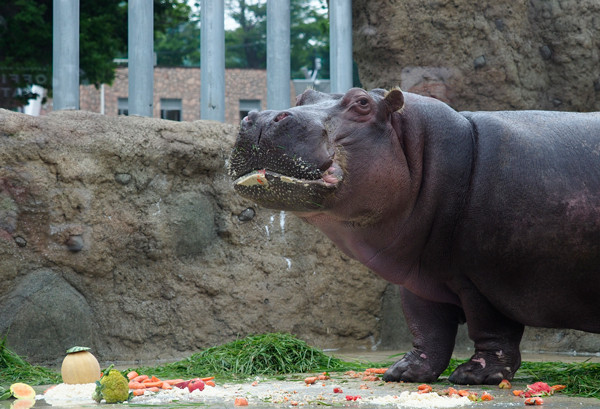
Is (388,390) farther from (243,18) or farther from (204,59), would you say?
(243,18)

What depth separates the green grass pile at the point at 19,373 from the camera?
5.33m

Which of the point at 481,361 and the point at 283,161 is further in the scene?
the point at 481,361

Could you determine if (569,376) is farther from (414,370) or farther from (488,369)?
(414,370)

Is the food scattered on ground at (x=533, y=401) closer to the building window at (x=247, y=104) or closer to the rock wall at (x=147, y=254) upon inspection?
the rock wall at (x=147, y=254)

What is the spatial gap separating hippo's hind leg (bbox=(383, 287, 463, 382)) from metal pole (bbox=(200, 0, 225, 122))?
4937 millimetres

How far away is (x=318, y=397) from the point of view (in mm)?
4309

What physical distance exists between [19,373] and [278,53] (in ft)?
17.1

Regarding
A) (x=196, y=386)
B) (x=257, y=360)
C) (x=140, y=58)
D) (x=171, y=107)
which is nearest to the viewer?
(x=196, y=386)

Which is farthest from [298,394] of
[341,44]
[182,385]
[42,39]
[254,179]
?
[42,39]

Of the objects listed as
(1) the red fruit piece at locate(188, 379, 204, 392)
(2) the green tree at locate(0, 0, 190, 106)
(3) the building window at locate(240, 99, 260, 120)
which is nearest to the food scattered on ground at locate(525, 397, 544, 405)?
(1) the red fruit piece at locate(188, 379, 204, 392)

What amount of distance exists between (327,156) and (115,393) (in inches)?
62.3

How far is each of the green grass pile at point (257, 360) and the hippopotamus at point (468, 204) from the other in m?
0.99

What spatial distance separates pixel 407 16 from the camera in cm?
883

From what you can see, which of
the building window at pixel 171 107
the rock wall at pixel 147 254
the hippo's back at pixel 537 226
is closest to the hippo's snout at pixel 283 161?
the hippo's back at pixel 537 226
